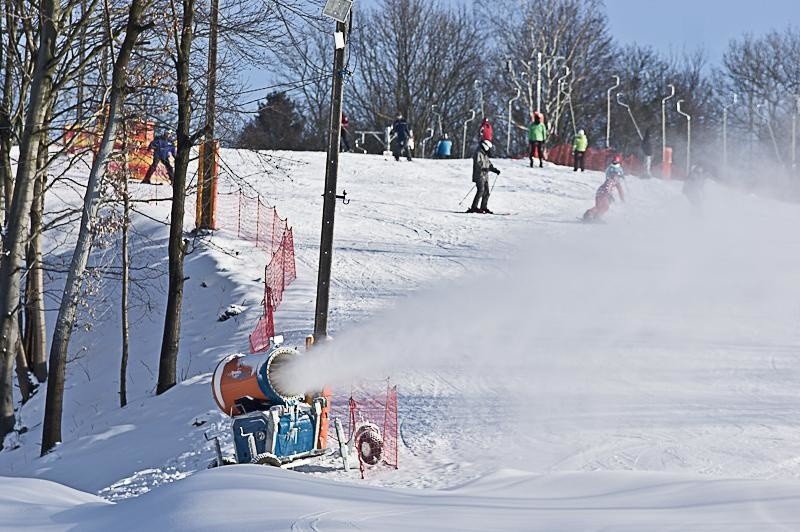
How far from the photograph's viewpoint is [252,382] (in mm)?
10953

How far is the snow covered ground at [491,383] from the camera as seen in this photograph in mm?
6738

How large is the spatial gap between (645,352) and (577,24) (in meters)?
51.9

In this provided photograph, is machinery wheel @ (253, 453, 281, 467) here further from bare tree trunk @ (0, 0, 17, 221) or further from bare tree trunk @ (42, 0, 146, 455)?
bare tree trunk @ (0, 0, 17, 221)

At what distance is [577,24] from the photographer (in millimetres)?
63438

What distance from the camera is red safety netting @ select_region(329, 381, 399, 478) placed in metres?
11.0

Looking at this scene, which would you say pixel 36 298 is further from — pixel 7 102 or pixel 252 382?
pixel 252 382

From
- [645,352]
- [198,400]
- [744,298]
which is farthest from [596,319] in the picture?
[198,400]

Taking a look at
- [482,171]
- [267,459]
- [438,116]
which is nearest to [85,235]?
[267,459]

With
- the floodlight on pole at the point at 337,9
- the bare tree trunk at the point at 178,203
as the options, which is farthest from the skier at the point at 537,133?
the floodlight on pole at the point at 337,9

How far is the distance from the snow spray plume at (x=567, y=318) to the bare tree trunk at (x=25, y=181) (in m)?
4.41

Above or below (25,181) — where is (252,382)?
below

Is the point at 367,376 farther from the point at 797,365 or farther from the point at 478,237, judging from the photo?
the point at 478,237

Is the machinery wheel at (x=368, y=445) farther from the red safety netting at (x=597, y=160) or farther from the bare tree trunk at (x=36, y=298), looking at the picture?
the red safety netting at (x=597, y=160)

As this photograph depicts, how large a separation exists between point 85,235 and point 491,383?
5340 millimetres
